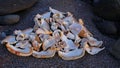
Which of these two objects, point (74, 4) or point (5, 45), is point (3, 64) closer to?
point (5, 45)

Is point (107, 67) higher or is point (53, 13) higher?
point (53, 13)

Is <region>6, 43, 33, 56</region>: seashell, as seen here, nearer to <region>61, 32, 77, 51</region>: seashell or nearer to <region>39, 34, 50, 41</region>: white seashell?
<region>39, 34, 50, 41</region>: white seashell

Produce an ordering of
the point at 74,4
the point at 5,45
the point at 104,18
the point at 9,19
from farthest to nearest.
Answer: the point at 74,4
the point at 104,18
the point at 9,19
the point at 5,45

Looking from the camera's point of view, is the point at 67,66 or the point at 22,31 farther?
the point at 22,31

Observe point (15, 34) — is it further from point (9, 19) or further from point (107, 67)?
point (107, 67)

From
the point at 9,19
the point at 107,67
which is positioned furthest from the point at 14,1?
the point at 107,67

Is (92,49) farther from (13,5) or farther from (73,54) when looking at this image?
(13,5)

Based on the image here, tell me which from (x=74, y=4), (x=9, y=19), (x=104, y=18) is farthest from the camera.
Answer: (x=74, y=4)
